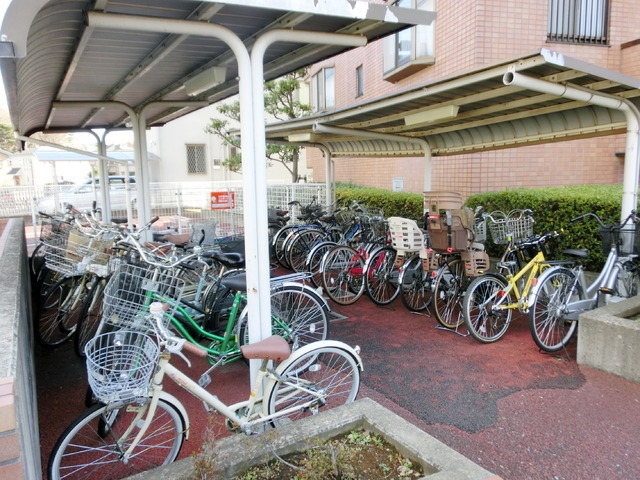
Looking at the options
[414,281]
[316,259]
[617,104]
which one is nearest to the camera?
[617,104]

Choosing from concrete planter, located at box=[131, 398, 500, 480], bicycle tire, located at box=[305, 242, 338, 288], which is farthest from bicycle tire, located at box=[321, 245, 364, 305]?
concrete planter, located at box=[131, 398, 500, 480]

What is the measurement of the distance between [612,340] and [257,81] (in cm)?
341

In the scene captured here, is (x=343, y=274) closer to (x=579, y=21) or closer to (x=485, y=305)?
(x=485, y=305)

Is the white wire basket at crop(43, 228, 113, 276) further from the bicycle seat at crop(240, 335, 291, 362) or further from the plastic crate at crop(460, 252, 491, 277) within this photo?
the plastic crate at crop(460, 252, 491, 277)

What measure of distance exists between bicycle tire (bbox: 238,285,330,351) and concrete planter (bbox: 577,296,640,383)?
222 centimetres

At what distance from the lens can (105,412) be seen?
7.27 ft

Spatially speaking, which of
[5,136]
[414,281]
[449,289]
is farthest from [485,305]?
[5,136]

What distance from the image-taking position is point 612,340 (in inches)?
145

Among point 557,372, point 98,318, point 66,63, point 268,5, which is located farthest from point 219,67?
point 557,372

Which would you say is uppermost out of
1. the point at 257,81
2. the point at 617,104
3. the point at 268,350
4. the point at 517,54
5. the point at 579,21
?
the point at 579,21

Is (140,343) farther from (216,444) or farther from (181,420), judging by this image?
(216,444)

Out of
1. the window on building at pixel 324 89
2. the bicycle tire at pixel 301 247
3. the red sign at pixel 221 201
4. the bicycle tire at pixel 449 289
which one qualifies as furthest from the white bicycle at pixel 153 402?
the window on building at pixel 324 89

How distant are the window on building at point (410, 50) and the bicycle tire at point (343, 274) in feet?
17.4

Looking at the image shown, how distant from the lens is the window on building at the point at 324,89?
1523 centimetres
